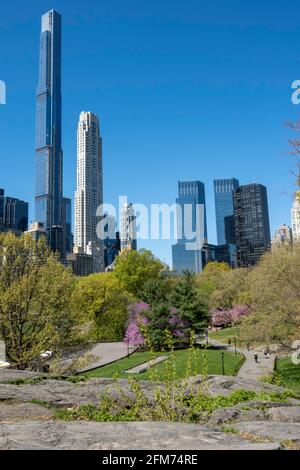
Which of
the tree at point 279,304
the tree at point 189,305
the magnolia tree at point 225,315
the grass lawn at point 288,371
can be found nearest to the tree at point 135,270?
the magnolia tree at point 225,315

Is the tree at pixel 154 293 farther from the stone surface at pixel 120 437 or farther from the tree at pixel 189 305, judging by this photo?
the stone surface at pixel 120 437

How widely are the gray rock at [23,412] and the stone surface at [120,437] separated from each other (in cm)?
224

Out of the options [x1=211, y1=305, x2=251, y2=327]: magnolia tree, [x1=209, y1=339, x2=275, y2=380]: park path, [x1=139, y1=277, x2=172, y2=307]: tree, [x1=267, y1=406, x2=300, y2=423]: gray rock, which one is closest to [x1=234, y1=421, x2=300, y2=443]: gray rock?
[x1=267, y1=406, x2=300, y2=423]: gray rock

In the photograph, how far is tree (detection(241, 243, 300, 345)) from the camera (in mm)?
28172

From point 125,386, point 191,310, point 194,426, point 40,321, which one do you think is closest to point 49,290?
point 40,321

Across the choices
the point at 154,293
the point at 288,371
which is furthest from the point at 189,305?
the point at 288,371

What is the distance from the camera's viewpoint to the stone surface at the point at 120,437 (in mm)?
5711

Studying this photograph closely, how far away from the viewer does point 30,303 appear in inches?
915

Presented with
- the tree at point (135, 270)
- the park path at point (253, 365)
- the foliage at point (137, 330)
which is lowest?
the park path at point (253, 365)

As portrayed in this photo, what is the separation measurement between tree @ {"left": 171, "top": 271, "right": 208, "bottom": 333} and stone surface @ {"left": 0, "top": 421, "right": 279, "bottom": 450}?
1636 inches

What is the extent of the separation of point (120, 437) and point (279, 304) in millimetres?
24229

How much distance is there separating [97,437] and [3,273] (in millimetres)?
19074

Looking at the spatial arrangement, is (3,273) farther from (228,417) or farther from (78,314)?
(228,417)

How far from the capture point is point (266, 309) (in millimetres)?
29969
